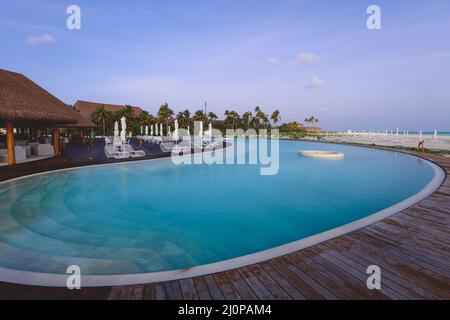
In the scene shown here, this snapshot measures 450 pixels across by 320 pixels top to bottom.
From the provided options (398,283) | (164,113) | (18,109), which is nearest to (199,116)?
(164,113)

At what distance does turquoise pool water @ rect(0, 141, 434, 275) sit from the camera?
3941 mm

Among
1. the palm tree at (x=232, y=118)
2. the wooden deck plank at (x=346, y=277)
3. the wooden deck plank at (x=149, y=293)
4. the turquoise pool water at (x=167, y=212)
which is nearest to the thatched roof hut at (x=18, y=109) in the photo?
the turquoise pool water at (x=167, y=212)

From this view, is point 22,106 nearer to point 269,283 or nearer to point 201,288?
point 201,288

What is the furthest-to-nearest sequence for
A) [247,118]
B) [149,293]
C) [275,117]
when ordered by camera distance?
[275,117] → [247,118] → [149,293]

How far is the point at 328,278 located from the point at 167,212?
15.3ft

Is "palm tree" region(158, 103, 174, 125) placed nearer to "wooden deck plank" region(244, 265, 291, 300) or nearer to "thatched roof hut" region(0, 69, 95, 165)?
"thatched roof hut" region(0, 69, 95, 165)

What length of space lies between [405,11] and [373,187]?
928 centimetres

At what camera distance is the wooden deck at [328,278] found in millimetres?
2244

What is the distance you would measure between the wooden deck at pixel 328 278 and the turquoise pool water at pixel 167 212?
1.26m

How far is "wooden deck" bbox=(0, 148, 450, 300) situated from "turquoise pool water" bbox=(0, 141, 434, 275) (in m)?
1.26

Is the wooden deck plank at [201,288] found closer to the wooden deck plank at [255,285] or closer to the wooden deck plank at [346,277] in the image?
the wooden deck plank at [255,285]

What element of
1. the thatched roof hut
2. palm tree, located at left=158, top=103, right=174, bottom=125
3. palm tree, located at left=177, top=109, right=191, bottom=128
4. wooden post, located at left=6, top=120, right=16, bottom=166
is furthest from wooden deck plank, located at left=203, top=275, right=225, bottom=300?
palm tree, located at left=177, top=109, right=191, bottom=128

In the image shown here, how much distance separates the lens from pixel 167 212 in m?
6.31
